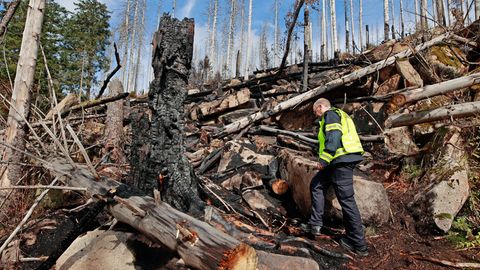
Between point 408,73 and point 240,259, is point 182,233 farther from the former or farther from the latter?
point 408,73

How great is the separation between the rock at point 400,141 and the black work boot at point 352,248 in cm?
271

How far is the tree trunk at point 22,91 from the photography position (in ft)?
14.4

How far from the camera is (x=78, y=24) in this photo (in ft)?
85.1

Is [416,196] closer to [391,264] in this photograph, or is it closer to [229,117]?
[391,264]

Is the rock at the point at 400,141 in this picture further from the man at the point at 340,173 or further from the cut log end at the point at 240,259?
the cut log end at the point at 240,259

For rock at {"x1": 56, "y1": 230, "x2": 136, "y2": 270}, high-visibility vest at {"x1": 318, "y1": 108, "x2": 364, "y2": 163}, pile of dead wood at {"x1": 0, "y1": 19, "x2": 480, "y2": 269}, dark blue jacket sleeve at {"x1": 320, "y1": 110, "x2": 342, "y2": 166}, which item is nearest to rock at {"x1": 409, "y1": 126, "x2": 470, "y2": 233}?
pile of dead wood at {"x1": 0, "y1": 19, "x2": 480, "y2": 269}

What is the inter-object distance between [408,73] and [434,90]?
201cm

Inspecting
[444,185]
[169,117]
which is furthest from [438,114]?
[169,117]

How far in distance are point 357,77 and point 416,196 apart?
3486 mm

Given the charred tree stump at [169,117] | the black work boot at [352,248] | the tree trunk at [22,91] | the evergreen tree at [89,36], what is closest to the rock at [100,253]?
the charred tree stump at [169,117]

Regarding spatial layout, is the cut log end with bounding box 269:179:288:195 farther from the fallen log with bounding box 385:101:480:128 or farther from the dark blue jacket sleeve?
the fallen log with bounding box 385:101:480:128

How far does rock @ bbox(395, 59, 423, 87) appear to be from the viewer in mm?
6673

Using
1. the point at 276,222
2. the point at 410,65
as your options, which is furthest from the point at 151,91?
the point at 410,65

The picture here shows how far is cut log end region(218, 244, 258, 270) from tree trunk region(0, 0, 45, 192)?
3.94 m
